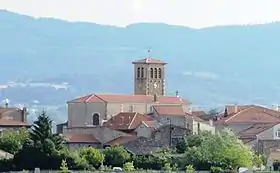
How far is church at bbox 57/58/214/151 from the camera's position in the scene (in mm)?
65625

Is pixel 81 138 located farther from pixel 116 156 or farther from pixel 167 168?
pixel 167 168

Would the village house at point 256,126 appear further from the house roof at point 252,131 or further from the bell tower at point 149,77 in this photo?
the bell tower at point 149,77

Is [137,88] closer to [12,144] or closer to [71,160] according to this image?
[12,144]

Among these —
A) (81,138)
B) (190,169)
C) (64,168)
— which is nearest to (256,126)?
(81,138)

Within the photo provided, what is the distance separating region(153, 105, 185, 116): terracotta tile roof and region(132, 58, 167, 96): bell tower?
16107 millimetres

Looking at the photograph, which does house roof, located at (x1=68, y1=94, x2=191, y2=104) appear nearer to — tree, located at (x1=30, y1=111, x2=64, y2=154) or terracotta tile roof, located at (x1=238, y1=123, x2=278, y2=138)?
terracotta tile roof, located at (x1=238, y1=123, x2=278, y2=138)

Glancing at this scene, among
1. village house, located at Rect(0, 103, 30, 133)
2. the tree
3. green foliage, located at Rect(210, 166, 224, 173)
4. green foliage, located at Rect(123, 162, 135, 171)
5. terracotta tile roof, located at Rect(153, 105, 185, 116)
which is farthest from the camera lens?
village house, located at Rect(0, 103, 30, 133)

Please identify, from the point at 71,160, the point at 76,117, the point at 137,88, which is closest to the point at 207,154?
the point at 71,160

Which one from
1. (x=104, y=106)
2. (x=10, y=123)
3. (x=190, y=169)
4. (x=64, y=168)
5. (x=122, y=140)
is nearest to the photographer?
(x=64, y=168)

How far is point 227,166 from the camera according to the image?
5278 cm

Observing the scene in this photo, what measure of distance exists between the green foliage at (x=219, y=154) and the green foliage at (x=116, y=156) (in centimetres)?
274

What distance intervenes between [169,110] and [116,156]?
19.0m

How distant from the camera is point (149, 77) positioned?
3814 inches

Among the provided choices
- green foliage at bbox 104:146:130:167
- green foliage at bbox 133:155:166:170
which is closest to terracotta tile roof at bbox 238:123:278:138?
green foliage at bbox 104:146:130:167
